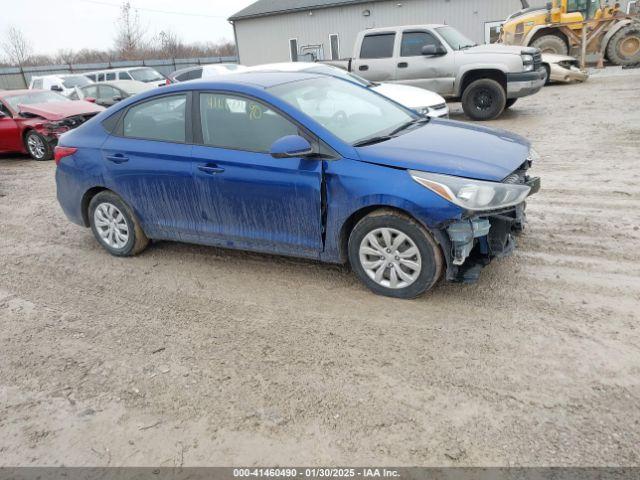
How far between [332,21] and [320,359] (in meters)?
29.3

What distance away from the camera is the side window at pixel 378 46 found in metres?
12.3

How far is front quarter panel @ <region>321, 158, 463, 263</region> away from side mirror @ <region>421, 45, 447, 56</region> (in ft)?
28.2

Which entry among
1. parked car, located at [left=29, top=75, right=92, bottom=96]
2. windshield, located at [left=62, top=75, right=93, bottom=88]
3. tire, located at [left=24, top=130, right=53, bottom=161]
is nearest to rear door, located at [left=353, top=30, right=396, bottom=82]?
tire, located at [left=24, top=130, right=53, bottom=161]

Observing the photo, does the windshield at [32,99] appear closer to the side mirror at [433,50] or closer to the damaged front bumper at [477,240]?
the side mirror at [433,50]

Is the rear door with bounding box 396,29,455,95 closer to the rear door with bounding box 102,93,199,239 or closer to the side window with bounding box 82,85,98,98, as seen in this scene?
the rear door with bounding box 102,93,199,239

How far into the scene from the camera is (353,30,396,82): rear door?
1230cm

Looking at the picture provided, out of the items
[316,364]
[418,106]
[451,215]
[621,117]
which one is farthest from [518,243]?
[621,117]

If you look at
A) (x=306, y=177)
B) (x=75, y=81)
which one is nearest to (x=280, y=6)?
(x=75, y=81)

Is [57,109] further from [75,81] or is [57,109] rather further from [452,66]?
[75,81]

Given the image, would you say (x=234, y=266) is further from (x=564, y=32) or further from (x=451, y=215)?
(x=564, y=32)

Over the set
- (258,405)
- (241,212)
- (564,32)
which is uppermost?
(564,32)

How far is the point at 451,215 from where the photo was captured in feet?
12.2

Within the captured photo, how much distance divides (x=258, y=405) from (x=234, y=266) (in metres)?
2.14

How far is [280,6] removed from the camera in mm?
31219
